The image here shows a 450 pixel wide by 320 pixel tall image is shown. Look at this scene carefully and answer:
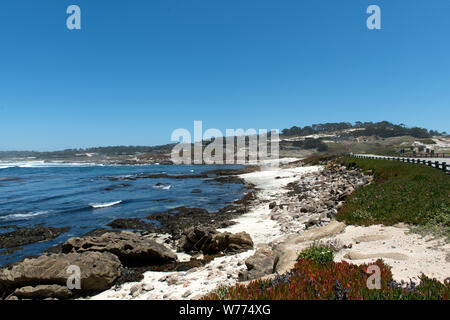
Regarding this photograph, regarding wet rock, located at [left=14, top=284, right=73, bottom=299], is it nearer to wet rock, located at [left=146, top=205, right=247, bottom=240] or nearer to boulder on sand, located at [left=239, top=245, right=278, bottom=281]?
boulder on sand, located at [left=239, top=245, right=278, bottom=281]

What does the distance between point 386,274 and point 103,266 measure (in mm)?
8264

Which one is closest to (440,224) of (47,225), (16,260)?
(16,260)

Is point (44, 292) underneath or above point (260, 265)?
underneath

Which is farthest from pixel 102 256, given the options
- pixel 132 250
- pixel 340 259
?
pixel 340 259

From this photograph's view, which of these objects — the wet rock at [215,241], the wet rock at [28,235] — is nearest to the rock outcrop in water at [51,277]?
the wet rock at [215,241]

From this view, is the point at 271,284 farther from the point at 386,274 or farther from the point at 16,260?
the point at 16,260

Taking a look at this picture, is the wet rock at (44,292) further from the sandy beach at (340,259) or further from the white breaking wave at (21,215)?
the white breaking wave at (21,215)

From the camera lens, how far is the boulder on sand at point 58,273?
823 centimetres

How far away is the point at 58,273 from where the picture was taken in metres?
8.24

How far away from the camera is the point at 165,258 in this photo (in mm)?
10859

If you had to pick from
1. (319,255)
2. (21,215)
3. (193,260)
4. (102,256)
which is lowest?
(21,215)

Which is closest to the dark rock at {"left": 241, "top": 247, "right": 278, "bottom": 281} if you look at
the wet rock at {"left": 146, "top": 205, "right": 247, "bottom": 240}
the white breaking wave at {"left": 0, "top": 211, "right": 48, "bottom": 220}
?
the wet rock at {"left": 146, "top": 205, "right": 247, "bottom": 240}
